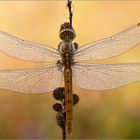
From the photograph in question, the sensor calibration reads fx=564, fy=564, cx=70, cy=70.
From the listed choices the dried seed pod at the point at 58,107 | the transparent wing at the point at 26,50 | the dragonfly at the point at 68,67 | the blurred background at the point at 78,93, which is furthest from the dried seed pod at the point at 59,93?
the blurred background at the point at 78,93

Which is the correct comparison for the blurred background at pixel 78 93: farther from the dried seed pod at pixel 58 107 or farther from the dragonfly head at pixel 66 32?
the dried seed pod at pixel 58 107

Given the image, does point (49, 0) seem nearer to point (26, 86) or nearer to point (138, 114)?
point (138, 114)

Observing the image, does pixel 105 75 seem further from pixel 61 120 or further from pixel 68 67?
pixel 61 120

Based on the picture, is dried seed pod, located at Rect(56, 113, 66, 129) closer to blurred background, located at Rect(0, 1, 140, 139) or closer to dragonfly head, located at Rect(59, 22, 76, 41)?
dragonfly head, located at Rect(59, 22, 76, 41)

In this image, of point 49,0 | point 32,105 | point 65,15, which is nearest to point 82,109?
point 32,105

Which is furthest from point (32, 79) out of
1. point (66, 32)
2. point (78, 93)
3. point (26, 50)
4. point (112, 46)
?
point (78, 93)

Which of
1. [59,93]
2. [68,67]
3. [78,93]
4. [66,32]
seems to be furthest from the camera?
[78,93]

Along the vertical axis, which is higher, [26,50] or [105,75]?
[26,50]

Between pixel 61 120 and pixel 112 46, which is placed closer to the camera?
pixel 61 120
